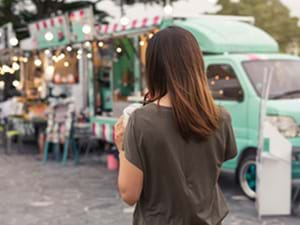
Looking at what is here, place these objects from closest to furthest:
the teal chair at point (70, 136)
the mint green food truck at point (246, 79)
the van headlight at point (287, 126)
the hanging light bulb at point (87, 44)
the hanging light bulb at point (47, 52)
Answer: the van headlight at point (287, 126)
the mint green food truck at point (246, 79)
the teal chair at point (70, 136)
the hanging light bulb at point (87, 44)
the hanging light bulb at point (47, 52)

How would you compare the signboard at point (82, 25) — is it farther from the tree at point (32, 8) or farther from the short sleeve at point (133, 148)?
the tree at point (32, 8)

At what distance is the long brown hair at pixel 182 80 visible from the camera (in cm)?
188

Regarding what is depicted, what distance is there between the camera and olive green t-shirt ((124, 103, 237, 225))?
74.0 inches

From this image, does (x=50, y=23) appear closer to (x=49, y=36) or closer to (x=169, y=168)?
(x=49, y=36)

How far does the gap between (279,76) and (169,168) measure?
19.1ft

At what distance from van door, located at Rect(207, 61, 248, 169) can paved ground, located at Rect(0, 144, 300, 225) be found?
2.71 feet

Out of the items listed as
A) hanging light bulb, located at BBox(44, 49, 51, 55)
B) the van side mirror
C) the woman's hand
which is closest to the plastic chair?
hanging light bulb, located at BBox(44, 49, 51, 55)

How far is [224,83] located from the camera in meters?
7.57

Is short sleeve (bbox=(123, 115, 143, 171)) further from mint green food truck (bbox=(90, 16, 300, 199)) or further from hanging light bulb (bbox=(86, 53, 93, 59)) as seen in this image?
hanging light bulb (bbox=(86, 53, 93, 59))

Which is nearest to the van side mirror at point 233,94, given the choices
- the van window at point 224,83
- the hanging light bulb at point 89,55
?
the van window at point 224,83


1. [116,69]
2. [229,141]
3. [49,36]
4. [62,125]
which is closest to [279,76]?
[62,125]

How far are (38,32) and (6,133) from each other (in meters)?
2.62

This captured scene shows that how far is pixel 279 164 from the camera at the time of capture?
19.3ft

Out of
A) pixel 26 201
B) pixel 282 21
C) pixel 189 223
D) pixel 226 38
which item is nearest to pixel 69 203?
pixel 26 201
